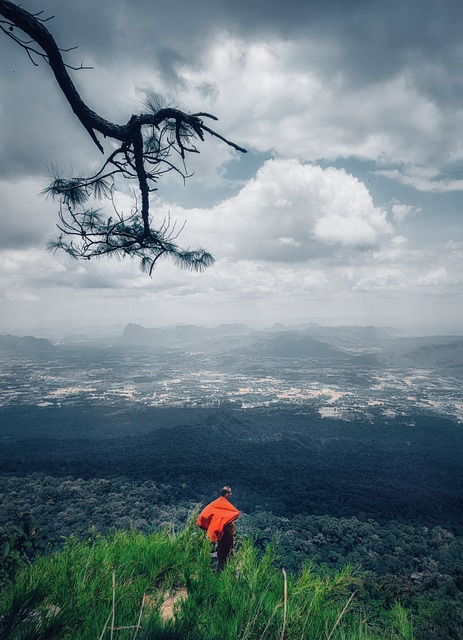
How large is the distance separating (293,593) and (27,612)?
7.09 feet

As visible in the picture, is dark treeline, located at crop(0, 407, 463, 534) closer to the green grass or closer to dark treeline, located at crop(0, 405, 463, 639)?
dark treeline, located at crop(0, 405, 463, 639)

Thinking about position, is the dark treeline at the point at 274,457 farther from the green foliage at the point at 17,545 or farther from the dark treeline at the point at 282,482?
→ the green foliage at the point at 17,545

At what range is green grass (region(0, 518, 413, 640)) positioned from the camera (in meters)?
1.79

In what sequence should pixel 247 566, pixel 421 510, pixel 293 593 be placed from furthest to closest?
1. pixel 421 510
2. pixel 247 566
3. pixel 293 593

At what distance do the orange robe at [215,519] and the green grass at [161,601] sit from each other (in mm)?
668

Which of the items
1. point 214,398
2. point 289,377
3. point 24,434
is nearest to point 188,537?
point 24,434

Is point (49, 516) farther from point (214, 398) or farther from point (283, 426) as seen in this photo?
point (214, 398)

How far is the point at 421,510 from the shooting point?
115ft

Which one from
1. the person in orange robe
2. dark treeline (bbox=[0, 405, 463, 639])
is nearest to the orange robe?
the person in orange robe

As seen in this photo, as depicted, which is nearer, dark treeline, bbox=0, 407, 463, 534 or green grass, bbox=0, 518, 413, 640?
green grass, bbox=0, 518, 413, 640

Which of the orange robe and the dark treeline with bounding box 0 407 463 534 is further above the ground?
the orange robe

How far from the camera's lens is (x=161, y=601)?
218 centimetres

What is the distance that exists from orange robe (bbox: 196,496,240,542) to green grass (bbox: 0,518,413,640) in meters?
0.67

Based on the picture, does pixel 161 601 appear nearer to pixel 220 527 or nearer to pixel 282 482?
pixel 220 527
